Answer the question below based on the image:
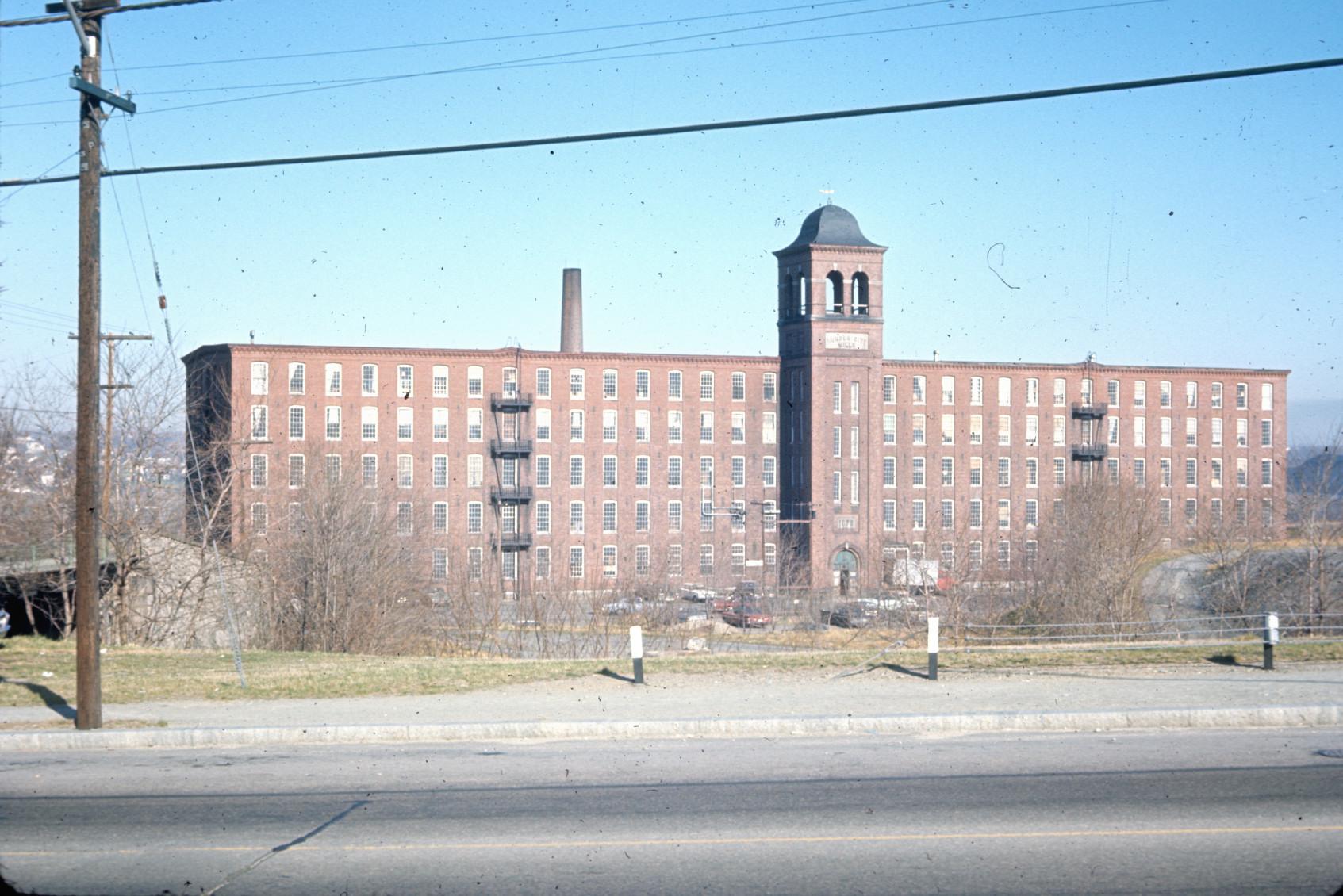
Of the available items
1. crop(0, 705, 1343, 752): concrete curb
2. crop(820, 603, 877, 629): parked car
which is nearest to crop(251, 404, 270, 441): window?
crop(820, 603, 877, 629): parked car

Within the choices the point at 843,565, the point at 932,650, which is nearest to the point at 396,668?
the point at 932,650

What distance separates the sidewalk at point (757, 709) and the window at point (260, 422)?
197 feet

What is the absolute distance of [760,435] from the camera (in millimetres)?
82250

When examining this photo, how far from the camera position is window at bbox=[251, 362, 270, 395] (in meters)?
74.2

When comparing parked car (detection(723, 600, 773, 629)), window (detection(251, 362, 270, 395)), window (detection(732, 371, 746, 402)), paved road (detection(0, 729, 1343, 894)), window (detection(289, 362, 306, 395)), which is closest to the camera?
paved road (detection(0, 729, 1343, 894))

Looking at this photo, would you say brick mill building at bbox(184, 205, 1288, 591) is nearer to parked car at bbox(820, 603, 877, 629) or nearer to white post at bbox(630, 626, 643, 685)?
parked car at bbox(820, 603, 877, 629)

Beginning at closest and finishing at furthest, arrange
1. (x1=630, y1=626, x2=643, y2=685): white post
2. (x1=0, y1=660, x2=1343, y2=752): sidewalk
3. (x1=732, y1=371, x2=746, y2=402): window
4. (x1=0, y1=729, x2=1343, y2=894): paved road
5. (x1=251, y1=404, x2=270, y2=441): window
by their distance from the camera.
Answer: (x1=0, y1=729, x2=1343, y2=894): paved road < (x1=0, y1=660, x2=1343, y2=752): sidewalk < (x1=630, y1=626, x2=643, y2=685): white post < (x1=251, y1=404, x2=270, y2=441): window < (x1=732, y1=371, x2=746, y2=402): window

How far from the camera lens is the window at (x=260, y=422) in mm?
73812

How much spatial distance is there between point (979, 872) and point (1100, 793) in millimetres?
2846

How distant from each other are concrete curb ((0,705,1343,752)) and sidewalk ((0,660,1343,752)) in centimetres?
1

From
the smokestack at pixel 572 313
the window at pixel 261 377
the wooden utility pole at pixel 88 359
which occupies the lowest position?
the wooden utility pole at pixel 88 359

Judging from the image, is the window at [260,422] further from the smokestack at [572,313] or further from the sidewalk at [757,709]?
the sidewalk at [757,709]

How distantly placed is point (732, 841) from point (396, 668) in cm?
1121

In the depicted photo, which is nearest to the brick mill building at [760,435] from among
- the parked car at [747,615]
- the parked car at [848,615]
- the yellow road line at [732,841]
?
the parked car at [848,615]
